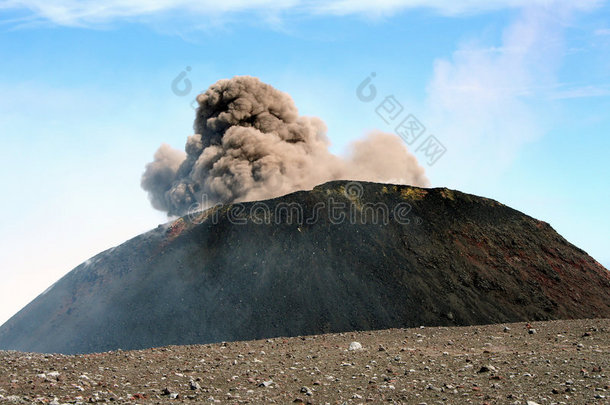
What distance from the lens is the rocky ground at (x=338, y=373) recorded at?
37.1ft

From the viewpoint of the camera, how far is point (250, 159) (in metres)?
38.8

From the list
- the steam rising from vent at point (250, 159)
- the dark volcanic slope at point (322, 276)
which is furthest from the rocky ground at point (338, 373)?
the steam rising from vent at point (250, 159)

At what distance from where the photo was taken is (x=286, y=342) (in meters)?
19.4

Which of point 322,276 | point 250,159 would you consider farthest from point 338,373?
point 250,159

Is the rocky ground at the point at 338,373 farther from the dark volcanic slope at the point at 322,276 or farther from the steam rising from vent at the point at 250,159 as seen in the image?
the steam rising from vent at the point at 250,159

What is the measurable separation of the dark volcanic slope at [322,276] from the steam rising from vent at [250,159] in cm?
679

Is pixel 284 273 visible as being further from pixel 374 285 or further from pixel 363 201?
pixel 363 201

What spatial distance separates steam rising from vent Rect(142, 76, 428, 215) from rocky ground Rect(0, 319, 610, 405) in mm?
20115

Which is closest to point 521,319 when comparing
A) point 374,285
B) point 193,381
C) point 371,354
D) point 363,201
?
point 374,285

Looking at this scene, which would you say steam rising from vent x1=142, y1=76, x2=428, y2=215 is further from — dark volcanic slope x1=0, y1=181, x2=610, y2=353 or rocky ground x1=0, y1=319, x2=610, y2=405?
rocky ground x1=0, y1=319, x2=610, y2=405

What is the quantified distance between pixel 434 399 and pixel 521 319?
15775 millimetres

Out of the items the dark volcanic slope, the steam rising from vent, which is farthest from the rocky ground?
the steam rising from vent

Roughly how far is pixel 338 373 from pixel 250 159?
88.0 ft

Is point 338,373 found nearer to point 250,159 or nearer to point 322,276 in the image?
point 322,276
